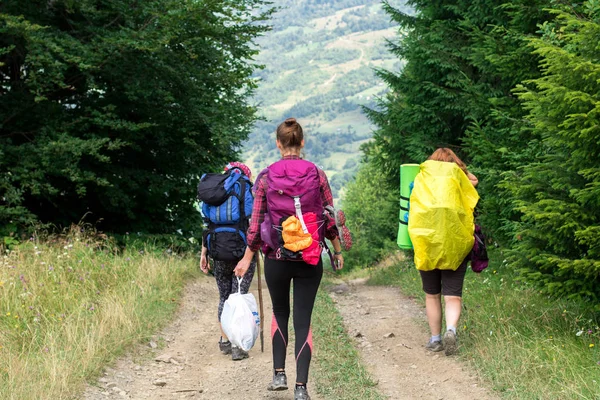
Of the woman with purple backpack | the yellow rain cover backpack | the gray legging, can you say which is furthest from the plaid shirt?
the gray legging

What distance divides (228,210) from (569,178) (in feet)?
10.6

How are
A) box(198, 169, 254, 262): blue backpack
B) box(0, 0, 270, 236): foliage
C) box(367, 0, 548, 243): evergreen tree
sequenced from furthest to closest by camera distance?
1. box(0, 0, 270, 236): foliage
2. box(367, 0, 548, 243): evergreen tree
3. box(198, 169, 254, 262): blue backpack

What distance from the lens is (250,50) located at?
54.9 ft

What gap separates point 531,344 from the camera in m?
6.03

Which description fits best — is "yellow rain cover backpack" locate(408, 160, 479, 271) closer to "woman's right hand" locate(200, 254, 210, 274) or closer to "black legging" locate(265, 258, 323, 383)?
"black legging" locate(265, 258, 323, 383)

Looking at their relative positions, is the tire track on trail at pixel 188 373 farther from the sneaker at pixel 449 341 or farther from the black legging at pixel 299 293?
the sneaker at pixel 449 341

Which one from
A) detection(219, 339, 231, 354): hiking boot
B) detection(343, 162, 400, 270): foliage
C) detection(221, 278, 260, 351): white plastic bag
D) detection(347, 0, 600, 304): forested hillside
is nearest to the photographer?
detection(347, 0, 600, 304): forested hillside

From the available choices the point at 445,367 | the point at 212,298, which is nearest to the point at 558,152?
the point at 445,367

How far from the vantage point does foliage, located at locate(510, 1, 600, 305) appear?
554cm

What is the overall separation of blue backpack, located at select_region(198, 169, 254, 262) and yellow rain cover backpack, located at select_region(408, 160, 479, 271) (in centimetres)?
167

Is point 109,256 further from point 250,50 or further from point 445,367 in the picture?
point 250,50

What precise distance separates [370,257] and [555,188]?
1428 inches

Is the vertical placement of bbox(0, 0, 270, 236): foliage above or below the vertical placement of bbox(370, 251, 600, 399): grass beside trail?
above

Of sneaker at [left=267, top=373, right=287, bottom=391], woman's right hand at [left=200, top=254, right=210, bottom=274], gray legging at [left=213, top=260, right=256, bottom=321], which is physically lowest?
sneaker at [left=267, top=373, right=287, bottom=391]
